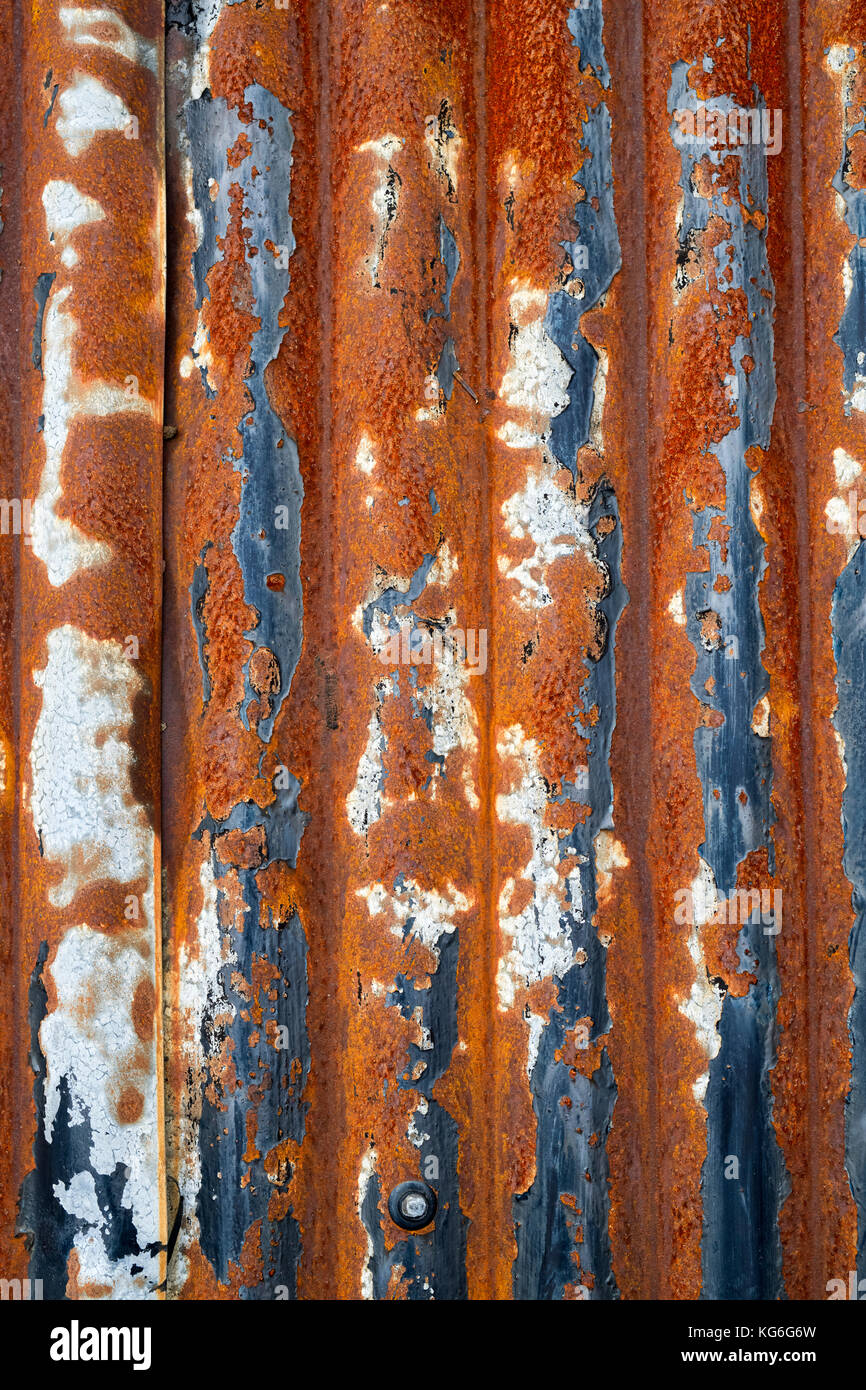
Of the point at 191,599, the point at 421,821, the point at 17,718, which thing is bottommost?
the point at 421,821

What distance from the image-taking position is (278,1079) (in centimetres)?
159

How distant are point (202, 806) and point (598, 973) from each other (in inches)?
30.4

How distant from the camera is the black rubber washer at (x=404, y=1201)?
5.09 feet

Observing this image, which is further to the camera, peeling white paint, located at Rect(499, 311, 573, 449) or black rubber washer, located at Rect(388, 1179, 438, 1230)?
peeling white paint, located at Rect(499, 311, 573, 449)

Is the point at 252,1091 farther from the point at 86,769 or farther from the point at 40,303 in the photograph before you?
the point at 40,303

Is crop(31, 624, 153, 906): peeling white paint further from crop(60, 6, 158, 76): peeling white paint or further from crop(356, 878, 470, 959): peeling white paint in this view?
crop(60, 6, 158, 76): peeling white paint

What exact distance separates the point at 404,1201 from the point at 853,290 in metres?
1.81

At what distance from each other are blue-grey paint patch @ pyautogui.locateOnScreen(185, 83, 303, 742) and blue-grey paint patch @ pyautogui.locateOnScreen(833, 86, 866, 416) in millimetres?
1024

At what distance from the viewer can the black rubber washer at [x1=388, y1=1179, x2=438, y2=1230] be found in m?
1.55

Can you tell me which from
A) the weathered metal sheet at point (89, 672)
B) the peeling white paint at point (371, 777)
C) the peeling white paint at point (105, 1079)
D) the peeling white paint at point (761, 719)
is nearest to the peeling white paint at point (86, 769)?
the weathered metal sheet at point (89, 672)

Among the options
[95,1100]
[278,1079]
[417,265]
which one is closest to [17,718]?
[95,1100]

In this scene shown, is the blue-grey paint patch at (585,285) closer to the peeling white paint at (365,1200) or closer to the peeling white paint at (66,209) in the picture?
the peeling white paint at (66,209)

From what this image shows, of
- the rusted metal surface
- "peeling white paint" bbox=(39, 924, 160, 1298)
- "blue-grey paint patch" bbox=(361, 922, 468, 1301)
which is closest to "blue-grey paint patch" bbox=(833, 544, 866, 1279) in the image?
the rusted metal surface
